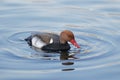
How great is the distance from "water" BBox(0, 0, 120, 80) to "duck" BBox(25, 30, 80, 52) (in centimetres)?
26

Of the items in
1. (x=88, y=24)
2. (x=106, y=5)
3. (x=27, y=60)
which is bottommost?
(x=27, y=60)

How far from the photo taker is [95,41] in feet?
43.2

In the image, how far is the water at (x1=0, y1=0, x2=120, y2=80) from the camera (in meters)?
10.8

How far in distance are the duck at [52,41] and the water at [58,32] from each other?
0.26m

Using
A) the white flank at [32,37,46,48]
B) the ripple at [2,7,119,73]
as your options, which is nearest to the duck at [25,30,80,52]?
the white flank at [32,37,46,48]

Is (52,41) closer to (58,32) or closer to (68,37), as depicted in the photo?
(68,37)

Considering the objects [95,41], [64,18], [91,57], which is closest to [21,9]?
[64,18]

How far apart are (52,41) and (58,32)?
955 mm

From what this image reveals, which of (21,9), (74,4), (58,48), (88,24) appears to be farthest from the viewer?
(74,4)

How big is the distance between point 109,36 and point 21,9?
401 cm

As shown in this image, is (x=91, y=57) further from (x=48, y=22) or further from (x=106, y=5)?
(x=106, y=5)

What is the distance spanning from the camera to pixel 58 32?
14.0m

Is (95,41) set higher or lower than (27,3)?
lower

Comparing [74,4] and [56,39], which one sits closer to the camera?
[56,39]
